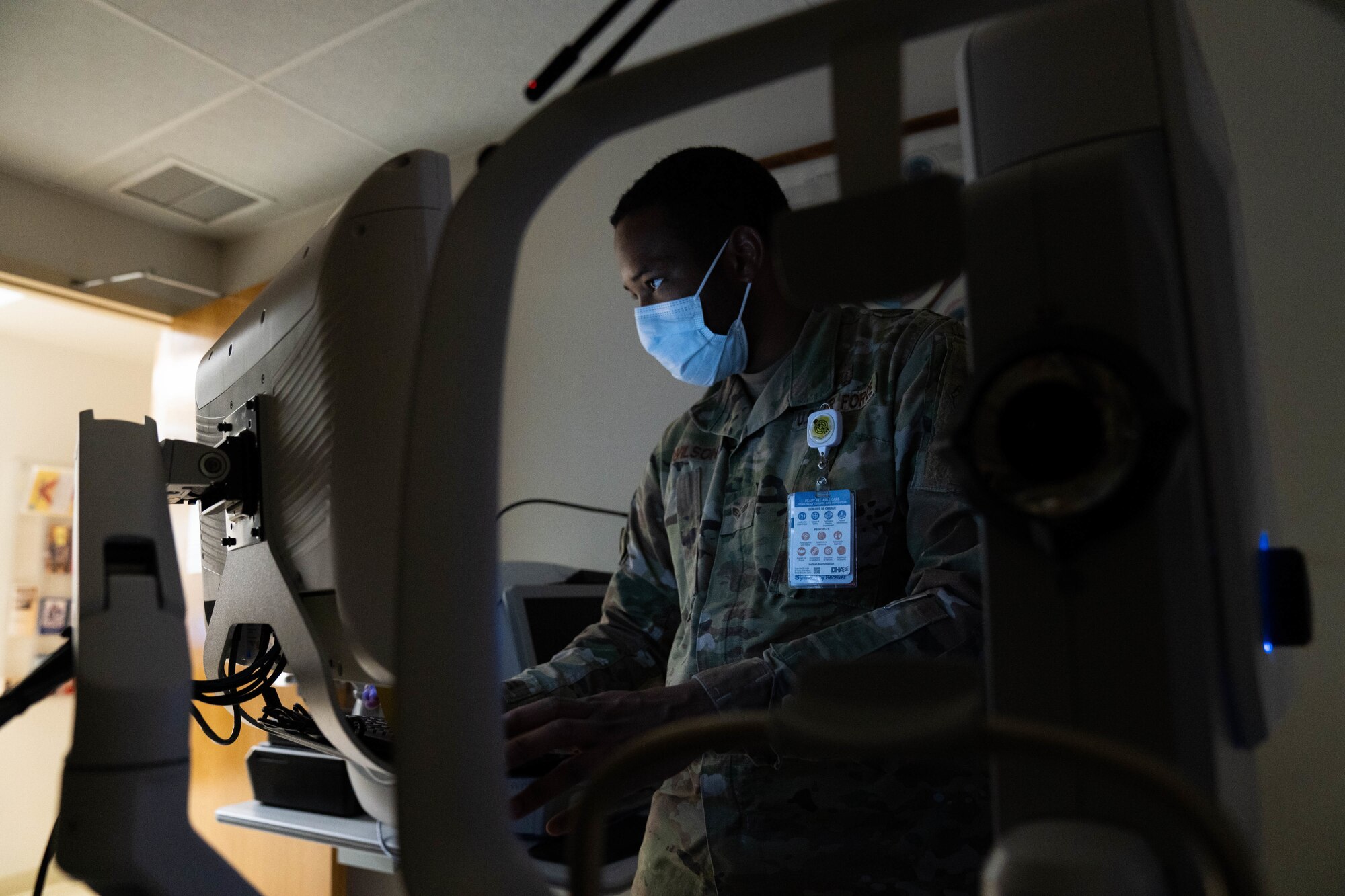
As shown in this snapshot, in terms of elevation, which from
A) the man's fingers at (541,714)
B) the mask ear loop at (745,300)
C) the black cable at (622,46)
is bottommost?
the man's fingers at (541,714)

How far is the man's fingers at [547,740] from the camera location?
21.3 inches

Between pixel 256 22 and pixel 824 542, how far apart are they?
90.7 inches

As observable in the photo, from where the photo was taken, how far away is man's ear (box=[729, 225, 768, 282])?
1217mm

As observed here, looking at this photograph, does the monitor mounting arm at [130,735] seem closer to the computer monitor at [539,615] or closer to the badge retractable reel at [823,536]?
the badge retractable reel at [823,536]

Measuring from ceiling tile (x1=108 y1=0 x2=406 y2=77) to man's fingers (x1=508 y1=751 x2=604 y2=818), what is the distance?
2287 millimetres

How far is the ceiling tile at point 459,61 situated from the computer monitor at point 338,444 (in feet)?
Answer: 5.48

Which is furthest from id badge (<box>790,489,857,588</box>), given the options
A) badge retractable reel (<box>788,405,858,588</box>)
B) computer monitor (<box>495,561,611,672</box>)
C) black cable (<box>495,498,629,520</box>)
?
black cable (<box>495,498,629,520</box>)

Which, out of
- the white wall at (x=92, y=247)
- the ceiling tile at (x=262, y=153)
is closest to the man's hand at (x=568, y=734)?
the ceiling tile at (x=262, y=153)

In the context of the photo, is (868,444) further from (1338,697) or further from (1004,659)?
(1338,697)

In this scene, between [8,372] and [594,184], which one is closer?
[594,184]

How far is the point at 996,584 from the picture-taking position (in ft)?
1.24

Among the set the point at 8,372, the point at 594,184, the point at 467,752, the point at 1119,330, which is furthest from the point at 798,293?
the point at 8,372

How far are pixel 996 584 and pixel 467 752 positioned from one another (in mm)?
240

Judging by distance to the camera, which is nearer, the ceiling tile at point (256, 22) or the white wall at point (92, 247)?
the ceiling tile at point (256, 22)
